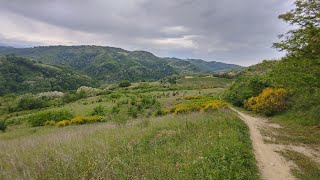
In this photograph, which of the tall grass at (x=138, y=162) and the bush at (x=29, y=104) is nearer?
the tall grass at (x=138, y=162)

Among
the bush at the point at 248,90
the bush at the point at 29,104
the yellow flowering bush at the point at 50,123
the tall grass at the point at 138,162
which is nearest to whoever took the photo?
the tall grass at the point at 138,162

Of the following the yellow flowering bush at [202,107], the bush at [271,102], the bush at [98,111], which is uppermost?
the bush at [271,102]

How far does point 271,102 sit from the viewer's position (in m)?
29.2

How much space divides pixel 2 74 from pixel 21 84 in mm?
16465

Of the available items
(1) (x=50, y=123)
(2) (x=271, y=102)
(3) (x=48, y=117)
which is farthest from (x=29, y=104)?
(2) (x=271, y=102)

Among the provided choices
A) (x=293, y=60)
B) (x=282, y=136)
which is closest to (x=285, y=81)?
(x=293, y=60)

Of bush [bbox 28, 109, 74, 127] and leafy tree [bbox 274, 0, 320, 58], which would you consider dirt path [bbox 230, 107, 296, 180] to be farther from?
bush [bbox 28, 109, 74, 127]

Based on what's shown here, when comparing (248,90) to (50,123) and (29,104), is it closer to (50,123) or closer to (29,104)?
(50,123)

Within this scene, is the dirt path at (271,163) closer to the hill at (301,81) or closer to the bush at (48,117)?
the hill at (301,81)

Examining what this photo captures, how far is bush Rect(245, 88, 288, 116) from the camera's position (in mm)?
28578

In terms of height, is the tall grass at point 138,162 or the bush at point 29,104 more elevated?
the tall grass at point 138,162

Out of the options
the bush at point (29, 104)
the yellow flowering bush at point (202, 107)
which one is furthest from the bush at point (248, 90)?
the bush at point (29, 104)

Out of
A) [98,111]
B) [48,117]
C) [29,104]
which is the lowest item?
[29,104]

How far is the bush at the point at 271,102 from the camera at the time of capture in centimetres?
2858
